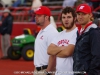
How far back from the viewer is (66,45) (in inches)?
230

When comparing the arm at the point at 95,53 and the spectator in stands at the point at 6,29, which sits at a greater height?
the arm at the point at 95,53

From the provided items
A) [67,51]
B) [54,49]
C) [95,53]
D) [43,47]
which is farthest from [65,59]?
[43,47]

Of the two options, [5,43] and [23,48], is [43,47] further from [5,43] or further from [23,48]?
[5,43]

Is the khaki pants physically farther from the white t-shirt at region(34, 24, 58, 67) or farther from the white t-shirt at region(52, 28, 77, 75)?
the white t-shirt at region(52, 28, 77, 75)

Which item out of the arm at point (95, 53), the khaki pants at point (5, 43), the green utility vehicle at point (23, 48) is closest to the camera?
the arm at point (95, 53)

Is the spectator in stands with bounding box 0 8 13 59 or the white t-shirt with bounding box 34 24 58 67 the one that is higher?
the white t-shirt with bounding box 34 24 58 67

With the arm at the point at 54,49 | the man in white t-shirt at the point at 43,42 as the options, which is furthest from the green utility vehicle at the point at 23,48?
the arm at the point at 54,49

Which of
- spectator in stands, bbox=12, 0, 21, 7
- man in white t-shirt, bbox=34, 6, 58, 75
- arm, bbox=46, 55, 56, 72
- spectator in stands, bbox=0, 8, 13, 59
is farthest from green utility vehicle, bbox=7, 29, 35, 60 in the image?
spectator in stands, bbox=12, 0, 21, 7

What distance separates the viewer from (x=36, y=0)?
20.1m

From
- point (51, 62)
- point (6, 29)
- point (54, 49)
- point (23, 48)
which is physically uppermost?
point (54, 49)

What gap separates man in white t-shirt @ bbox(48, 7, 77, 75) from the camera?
5754 millimetres

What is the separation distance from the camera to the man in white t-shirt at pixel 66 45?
5.75m

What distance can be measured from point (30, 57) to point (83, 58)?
10486mm

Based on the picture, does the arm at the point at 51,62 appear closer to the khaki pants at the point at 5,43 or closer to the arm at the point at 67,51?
the arm at the point at 67,51
